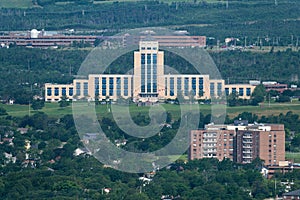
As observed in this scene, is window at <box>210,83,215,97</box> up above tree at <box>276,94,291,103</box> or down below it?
above

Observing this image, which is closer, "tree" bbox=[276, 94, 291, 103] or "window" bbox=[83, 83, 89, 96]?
"tree" bbox=[276, 94, 291, 103]

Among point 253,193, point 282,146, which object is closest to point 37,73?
point 282,146

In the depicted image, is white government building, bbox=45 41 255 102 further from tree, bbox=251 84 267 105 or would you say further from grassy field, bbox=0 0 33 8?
grassy field, bbox=0 0 33 8

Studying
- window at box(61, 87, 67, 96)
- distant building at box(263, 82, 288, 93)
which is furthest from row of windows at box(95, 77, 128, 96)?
distant building at box(263, 82, 288, 93)

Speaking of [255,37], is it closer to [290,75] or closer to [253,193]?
[290,75]

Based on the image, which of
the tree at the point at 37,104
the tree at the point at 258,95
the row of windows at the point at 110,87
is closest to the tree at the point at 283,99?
the tree at the point at 258,95
